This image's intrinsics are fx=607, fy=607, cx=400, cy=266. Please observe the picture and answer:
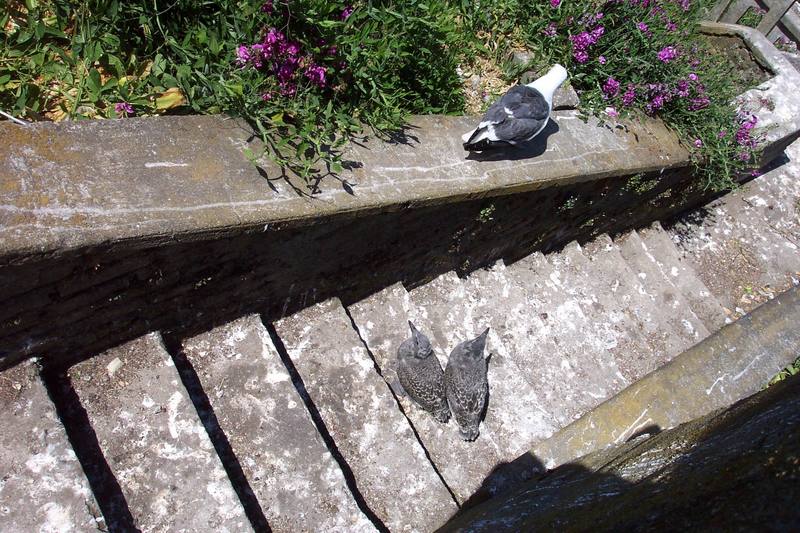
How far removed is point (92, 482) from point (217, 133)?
4.84 ft

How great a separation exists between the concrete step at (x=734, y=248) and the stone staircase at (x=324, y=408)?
99 centimetres

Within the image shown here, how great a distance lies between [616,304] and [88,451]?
12.1 feet

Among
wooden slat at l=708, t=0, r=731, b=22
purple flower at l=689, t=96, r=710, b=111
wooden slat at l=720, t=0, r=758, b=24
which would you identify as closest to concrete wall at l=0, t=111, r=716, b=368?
purple flower at l=689, t=96, r=710, b=111

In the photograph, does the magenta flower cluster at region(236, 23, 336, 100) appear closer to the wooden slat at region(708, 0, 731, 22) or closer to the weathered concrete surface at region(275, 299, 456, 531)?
the weathered concrete surface at region(275, 299, 456, 531)

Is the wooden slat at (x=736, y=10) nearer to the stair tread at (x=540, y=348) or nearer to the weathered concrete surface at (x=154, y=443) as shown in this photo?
the stair tread at (x=540, y=348)

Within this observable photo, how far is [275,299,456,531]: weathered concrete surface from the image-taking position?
294 cm

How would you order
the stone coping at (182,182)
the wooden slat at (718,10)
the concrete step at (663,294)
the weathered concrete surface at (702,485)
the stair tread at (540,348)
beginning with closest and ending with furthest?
the weathered concrete surface at (702,485) < the stone coping at (182,182) < the stair tread at (540,348) < the concrete step at (663,294) < the wooden slat at (718,10)

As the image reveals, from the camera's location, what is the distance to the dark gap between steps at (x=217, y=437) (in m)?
2.64

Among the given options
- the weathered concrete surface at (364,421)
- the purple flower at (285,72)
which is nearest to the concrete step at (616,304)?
the weathered concrete surface at (364,421)

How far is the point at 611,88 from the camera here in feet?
14.0

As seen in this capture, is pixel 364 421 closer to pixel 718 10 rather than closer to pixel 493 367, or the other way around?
pixel 493 367

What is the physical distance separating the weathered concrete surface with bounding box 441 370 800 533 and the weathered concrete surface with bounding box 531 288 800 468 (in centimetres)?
111

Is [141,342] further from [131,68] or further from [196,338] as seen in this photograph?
[131,68]

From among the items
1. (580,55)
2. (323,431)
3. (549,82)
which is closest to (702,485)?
(323,431)
